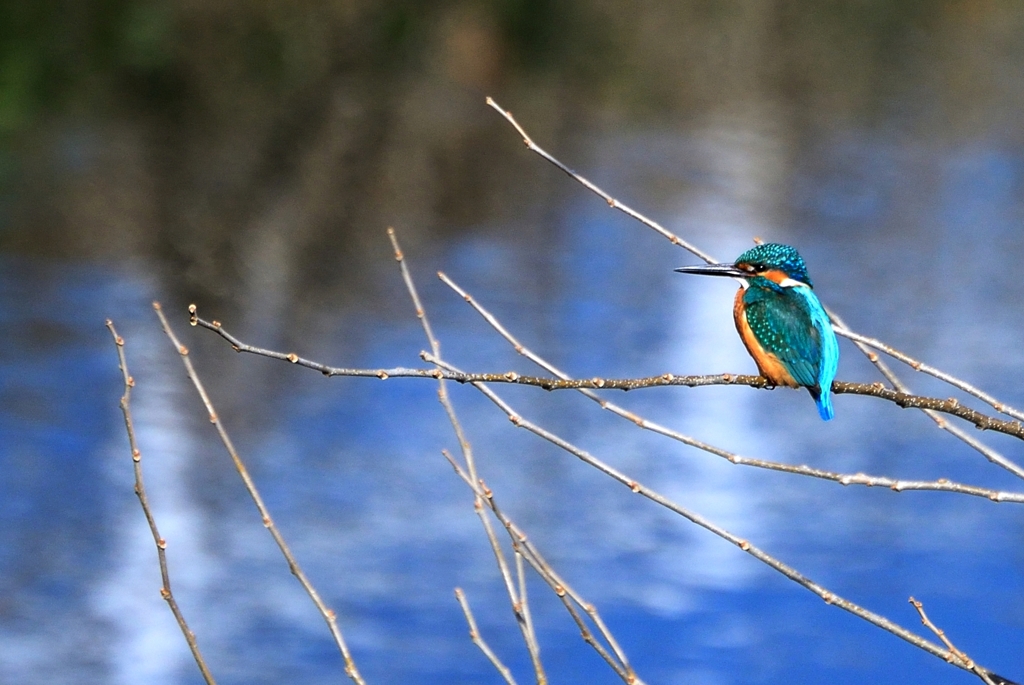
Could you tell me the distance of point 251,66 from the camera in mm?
11984

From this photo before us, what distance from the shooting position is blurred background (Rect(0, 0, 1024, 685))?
14.6 ft

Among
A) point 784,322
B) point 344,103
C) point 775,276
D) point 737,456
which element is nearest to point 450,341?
point 775,276

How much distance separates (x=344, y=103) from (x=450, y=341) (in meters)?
5.14

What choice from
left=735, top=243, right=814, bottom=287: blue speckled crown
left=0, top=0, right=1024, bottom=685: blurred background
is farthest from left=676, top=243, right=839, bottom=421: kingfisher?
left=0, top=0, right=1024, bottom=685: blurred background

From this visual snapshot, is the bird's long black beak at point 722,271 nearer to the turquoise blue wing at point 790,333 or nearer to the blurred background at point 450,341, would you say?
the turquoise blue wing at point 790,333

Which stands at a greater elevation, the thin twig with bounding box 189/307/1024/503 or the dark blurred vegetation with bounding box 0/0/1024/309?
the dark blurred vegetation with bounding box 0/0/1024/309

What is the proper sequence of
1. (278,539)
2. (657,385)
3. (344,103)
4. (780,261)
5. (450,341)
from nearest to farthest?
1. (278,539)
2. (657,385)
3. (780,261)
4. (450,341)
5. (344,103)

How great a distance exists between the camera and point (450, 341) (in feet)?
21.0

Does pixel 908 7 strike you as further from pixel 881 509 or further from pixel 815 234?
pixel 881 509

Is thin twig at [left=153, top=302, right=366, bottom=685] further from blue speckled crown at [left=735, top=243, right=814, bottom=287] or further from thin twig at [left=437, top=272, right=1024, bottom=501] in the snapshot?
blue speckled crown at [left=735, top=243, right=814, bottom=287]

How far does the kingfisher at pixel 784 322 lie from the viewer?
2.66 metres

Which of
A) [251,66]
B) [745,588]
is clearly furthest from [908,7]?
[745,588]

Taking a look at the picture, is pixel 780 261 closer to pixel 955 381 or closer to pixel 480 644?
pixel 955 381

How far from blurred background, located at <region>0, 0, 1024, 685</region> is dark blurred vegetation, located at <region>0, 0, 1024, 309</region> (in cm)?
5
